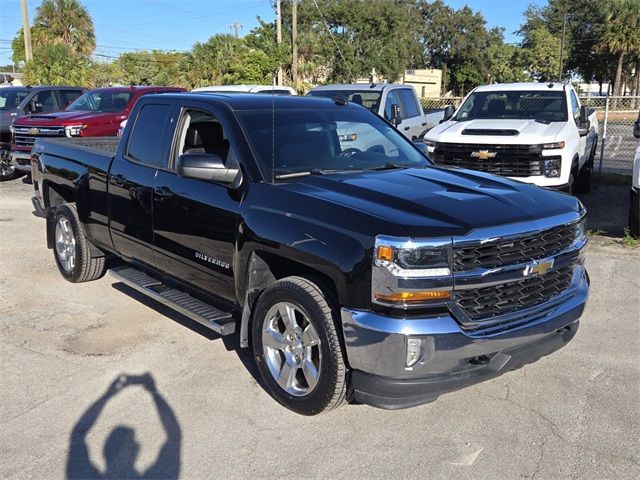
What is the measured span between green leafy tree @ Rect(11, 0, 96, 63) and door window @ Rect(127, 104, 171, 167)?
36.6 m

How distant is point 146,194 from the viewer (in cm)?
511

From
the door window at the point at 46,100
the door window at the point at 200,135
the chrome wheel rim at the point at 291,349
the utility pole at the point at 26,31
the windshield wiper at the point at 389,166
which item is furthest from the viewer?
the utility pole at the point at 26,31

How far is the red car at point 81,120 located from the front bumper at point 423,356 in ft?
34.8

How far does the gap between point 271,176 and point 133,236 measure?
1.76 m

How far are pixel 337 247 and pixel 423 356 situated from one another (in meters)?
0.75

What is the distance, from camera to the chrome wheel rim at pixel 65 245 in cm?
663

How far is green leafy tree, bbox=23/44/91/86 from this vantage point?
→ 2978 cm

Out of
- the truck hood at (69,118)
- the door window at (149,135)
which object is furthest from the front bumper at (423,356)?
the truck hood at (69,118)

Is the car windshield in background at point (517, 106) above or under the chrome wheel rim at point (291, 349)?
above

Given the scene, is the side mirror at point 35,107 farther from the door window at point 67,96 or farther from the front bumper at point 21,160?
the front bumper at point 21,160

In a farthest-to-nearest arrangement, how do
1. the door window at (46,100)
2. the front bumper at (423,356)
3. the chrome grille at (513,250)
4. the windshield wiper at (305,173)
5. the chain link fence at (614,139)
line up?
the door window at (46,100) → the chain link fence at (614,139) → the windshield wiper at (305,173) → the chrome grille at (513,250) → the front bumper at (423,356)

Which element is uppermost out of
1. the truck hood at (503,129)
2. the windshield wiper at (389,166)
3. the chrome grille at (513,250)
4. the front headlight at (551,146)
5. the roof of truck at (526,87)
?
the roof of truck at (526,87)

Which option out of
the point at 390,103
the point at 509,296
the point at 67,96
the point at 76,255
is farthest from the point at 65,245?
the point at 67,96

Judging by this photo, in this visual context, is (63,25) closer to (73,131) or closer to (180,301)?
(73,131)
